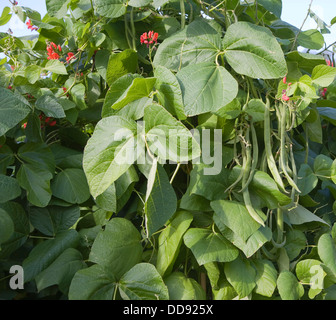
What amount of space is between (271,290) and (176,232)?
0.19 meters

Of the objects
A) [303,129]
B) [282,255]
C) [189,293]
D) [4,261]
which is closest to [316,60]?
[303,129]

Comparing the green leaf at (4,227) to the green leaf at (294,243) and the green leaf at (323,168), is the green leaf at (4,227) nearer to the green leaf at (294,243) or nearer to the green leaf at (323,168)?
the green leaf at (294,243)

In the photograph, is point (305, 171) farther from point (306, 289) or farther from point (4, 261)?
point (4, 261)

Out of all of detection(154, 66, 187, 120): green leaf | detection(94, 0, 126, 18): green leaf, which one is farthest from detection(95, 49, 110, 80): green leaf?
detection(154, 66, 187, 120): green leaf

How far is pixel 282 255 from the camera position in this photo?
761 millimetres

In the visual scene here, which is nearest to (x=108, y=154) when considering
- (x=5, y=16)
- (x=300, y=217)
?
(x=300, y=217)

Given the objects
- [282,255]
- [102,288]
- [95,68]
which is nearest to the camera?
[102,288]

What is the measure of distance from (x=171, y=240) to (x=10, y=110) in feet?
1.17

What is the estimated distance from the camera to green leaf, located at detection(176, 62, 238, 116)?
0.62 m

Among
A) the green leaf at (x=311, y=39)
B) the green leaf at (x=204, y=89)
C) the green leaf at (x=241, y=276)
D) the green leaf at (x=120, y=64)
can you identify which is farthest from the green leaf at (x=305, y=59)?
the green leaf at (x=241, y=276)

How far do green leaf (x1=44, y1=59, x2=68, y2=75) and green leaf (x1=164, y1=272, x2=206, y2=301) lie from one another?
46 cm

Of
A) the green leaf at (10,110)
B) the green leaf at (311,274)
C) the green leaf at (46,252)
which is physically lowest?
the green leaf at (311,274)

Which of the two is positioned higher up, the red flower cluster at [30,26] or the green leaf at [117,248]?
the red flower cluster at [30,26]

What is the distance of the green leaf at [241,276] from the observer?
2.21 feet
